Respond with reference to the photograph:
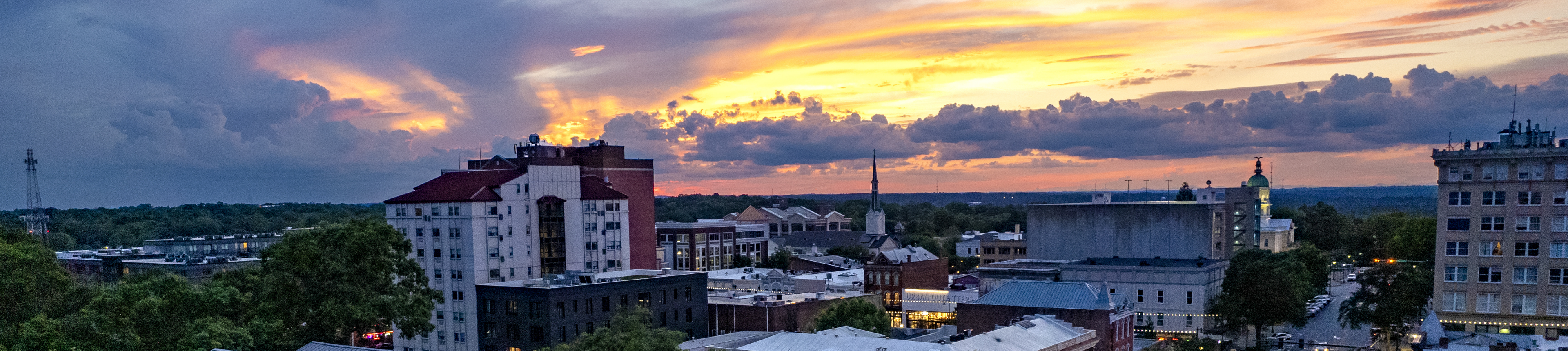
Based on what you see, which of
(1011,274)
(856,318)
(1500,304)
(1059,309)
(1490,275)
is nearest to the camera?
(1059,309)

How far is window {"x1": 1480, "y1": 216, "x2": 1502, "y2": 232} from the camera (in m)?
79.9

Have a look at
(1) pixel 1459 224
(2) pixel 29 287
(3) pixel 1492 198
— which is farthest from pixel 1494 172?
(2) pixel 29 287

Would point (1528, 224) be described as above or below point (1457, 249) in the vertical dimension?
above

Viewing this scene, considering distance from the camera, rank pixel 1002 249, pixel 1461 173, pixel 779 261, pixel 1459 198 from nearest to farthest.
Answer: pixel 1461 173
pixel 1459 198
pixel 779 261
pixel 1002 249

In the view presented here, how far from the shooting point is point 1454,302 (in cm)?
8156

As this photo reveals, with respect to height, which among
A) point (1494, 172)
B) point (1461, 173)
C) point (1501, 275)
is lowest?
point (1501, 275)

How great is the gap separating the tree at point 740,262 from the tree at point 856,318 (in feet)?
247

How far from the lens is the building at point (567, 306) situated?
249 ft

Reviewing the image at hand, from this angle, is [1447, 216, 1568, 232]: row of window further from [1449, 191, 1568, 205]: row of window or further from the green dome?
the green dome

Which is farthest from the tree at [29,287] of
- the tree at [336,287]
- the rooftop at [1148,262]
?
the rooftop at [1148,262]

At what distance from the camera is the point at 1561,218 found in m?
77.4

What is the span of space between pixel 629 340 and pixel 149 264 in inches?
5098

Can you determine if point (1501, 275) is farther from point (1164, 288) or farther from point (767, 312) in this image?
point (767, 312)

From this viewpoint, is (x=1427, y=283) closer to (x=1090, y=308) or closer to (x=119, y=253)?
(x=1090, y=308)
